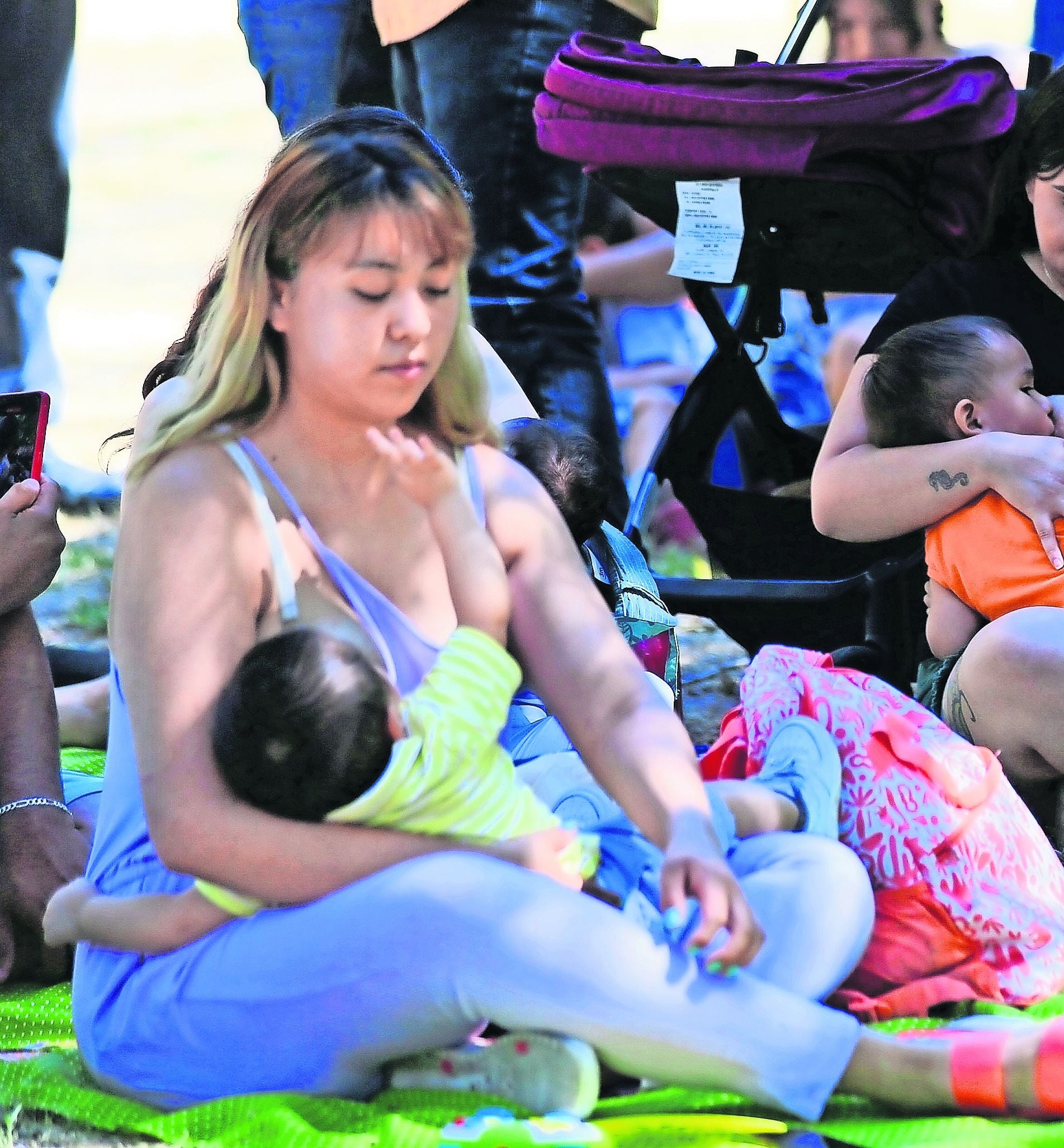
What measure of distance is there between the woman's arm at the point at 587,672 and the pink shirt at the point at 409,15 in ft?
5.52

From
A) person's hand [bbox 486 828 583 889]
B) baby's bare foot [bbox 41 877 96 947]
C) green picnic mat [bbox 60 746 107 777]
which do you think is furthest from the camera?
Answer: green picnic mat [bbox 60 746 107 777]

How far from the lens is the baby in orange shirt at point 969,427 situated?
2.30 metres

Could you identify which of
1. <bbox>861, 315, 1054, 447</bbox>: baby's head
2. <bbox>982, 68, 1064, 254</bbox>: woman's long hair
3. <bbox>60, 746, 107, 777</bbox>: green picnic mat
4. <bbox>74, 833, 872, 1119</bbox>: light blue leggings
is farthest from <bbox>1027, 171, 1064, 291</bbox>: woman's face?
<bbox>60, 746, 107, 777</bbox>: green picnic mat

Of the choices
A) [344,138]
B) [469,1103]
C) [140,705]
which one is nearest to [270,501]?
[140,705]

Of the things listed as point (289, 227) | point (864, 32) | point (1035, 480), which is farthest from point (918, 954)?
point (864, 32)

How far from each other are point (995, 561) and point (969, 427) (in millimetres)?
206

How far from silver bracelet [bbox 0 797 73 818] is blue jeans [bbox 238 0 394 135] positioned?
2.03m

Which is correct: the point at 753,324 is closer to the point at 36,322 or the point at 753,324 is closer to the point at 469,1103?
the point at 469,1103

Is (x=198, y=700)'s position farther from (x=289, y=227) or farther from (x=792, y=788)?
(x=792, y=788)

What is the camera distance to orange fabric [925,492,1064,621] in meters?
2.28

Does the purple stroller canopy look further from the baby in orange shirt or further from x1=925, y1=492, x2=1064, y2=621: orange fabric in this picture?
x1=925, y1=492, x2=1064, y2=621: orange fabric

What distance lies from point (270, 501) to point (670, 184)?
1639mm

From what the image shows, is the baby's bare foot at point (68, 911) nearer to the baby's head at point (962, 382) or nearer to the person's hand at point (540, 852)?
the person's hand at point (540, 852)

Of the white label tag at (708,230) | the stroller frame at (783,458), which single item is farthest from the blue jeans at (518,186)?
the white label tag at (708,230)
